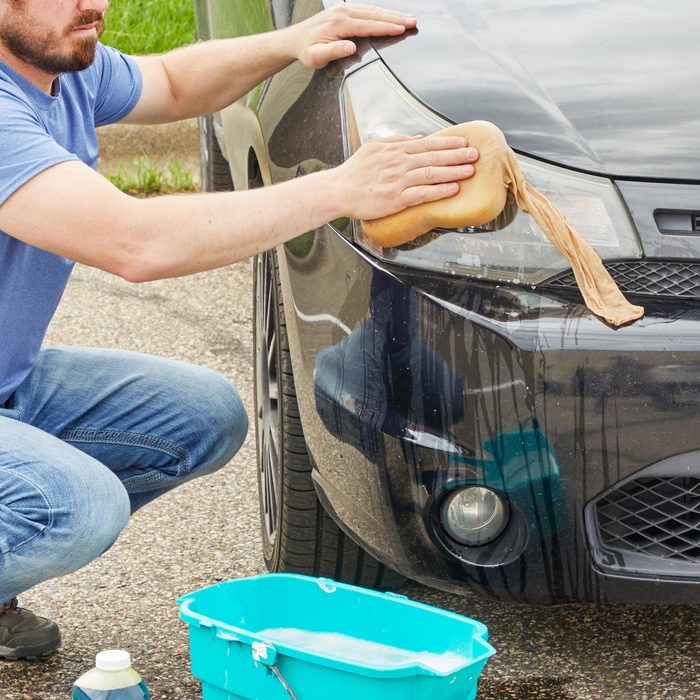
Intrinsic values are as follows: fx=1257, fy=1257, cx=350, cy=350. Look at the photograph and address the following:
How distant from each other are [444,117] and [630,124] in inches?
11.9

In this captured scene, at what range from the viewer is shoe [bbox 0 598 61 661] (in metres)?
A: 2.42

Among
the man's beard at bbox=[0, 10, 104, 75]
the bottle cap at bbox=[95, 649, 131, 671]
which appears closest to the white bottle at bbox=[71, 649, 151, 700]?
the bottle cap at bbox=[95, 649, 131, 671]

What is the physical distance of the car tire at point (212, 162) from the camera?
455cm


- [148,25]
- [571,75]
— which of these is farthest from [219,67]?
[148,25]

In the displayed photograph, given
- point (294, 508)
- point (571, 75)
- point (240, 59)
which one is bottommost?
point (294, 508)

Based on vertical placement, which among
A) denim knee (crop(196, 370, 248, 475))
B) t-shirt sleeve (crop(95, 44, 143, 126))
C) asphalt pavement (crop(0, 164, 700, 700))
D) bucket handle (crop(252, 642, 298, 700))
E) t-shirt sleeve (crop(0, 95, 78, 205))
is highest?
t-shirt sleeve (crop(95, 44, 143, 126))

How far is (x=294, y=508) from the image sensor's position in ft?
8.01

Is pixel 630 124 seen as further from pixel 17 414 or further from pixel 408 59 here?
pixel 17 414

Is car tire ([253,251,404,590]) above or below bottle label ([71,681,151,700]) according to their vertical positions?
above

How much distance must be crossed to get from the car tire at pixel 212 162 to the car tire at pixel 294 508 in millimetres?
2007

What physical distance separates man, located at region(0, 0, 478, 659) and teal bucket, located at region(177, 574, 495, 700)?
0.28 metres

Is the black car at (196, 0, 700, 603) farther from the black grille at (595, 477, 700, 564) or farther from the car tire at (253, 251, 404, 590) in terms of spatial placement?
the car tire at (253, 251, 404, 590)

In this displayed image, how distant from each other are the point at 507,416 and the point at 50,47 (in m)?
1.00

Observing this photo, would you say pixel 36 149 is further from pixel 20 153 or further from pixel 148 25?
pixel 148 25
